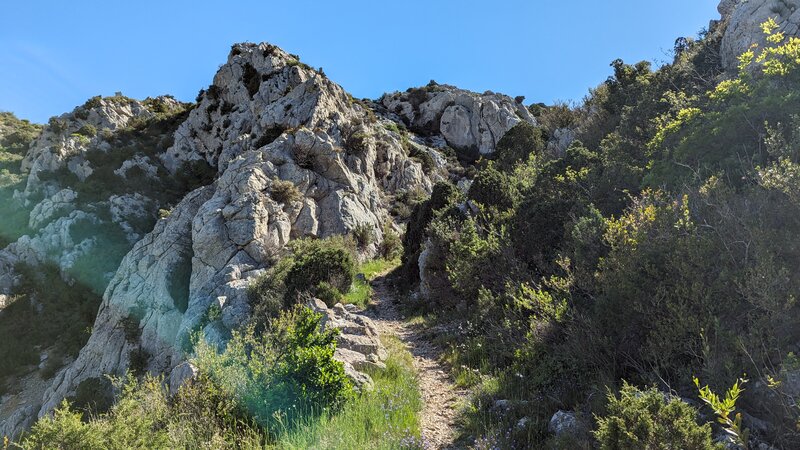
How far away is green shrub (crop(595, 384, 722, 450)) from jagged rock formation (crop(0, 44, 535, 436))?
4.77m

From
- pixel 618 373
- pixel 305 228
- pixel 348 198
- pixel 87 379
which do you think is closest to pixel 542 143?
pixel 348 198

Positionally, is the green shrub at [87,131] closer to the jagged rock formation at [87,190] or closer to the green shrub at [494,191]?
the jagged rock formation at [87,190]

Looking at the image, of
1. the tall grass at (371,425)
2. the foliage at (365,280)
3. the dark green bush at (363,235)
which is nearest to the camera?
the tall grass at (371,425)

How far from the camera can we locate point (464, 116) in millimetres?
46625

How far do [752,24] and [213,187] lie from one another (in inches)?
991

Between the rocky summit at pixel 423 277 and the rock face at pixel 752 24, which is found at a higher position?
the rock face at pixel 752 24

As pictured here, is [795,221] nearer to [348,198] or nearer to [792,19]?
[792,19]

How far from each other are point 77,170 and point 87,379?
75.4ft

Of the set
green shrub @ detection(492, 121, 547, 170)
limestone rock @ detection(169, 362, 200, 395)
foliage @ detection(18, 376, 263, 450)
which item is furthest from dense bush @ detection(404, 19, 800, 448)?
green shrub @ detection(492, 121, 547, 170)

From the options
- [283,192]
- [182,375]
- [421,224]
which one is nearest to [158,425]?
[182,375]

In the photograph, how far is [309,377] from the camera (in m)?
6.37

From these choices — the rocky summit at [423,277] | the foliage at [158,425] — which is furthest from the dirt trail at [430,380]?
the foliage at [158,425]

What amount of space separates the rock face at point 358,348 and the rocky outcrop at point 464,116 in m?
35.6

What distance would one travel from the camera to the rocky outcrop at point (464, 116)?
146 ft
